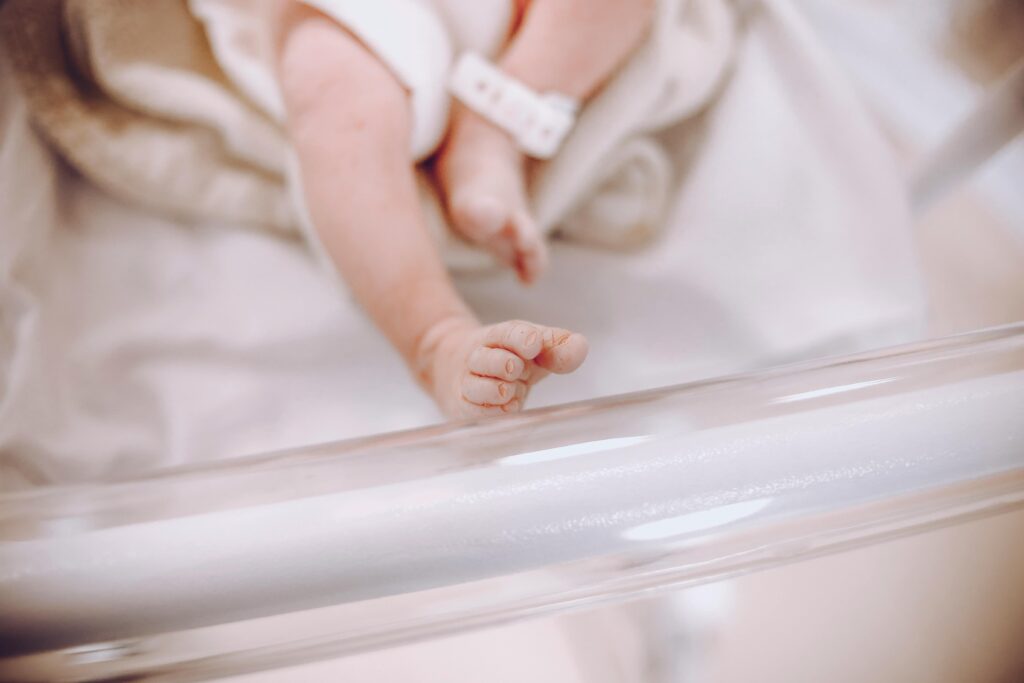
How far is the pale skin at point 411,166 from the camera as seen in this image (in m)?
0.38

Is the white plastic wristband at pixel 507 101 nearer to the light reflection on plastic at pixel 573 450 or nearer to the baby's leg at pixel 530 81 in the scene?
the baby's leg at pixel 530 81

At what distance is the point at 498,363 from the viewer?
0.92ft

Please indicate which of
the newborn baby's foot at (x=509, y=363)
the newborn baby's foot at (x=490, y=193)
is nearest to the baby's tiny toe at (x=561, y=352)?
the newborn baby's foot at (x=509, y=363)

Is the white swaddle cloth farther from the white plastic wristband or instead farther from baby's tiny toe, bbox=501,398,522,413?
baby's tiny toe, bbox=501,398,522,413

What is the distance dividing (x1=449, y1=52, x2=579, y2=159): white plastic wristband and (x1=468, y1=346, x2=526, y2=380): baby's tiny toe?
0.24m

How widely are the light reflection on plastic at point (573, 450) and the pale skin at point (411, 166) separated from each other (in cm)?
12

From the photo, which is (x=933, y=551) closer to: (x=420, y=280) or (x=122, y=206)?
(x=420, y=280)

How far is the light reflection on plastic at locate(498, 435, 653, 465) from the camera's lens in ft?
0.64

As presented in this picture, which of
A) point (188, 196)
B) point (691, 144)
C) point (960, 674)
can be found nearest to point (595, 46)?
point (691, 144)

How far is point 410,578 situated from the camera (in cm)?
18

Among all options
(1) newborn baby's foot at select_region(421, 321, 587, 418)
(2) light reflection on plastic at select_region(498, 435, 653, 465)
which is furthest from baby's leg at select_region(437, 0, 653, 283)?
(2) light reflection on plastic at select_region(498, 435, 653, 465)

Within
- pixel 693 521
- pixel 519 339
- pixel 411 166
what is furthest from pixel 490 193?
pixel 693 521

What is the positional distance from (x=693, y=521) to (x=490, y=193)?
29 centimetres

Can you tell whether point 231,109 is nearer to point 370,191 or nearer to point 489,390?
point 370,191
